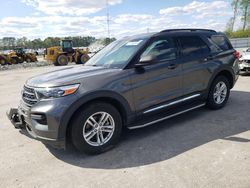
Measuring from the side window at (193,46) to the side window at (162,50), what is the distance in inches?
10.4

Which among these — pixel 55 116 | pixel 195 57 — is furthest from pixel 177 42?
pixel 55 116

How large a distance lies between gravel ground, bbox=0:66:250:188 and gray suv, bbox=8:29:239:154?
1.01ft

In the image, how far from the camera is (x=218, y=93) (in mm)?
5445

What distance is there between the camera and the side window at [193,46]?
4641mm

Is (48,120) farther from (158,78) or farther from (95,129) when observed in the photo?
(158,78)

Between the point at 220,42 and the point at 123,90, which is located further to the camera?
the point at 220,42

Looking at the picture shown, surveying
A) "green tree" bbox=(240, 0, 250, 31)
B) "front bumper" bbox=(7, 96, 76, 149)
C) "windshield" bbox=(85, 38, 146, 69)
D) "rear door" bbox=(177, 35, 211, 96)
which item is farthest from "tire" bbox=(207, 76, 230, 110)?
"green tree" bbox=(240, 0, 250, 31)

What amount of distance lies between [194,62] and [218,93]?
1.21m

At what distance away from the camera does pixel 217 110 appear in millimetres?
5379

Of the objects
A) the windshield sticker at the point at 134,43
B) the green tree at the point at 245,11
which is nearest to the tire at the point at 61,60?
the windshield sticker at the point at 134,43

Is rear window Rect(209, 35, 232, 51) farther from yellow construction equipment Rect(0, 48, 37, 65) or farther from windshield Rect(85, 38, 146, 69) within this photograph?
yellow construction equipment Rect(0, 48, 37, 65)

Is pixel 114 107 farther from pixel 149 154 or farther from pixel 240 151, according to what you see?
pixel 240 151

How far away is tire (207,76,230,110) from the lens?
17.2 ft

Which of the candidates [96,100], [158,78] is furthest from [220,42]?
[96,100]
